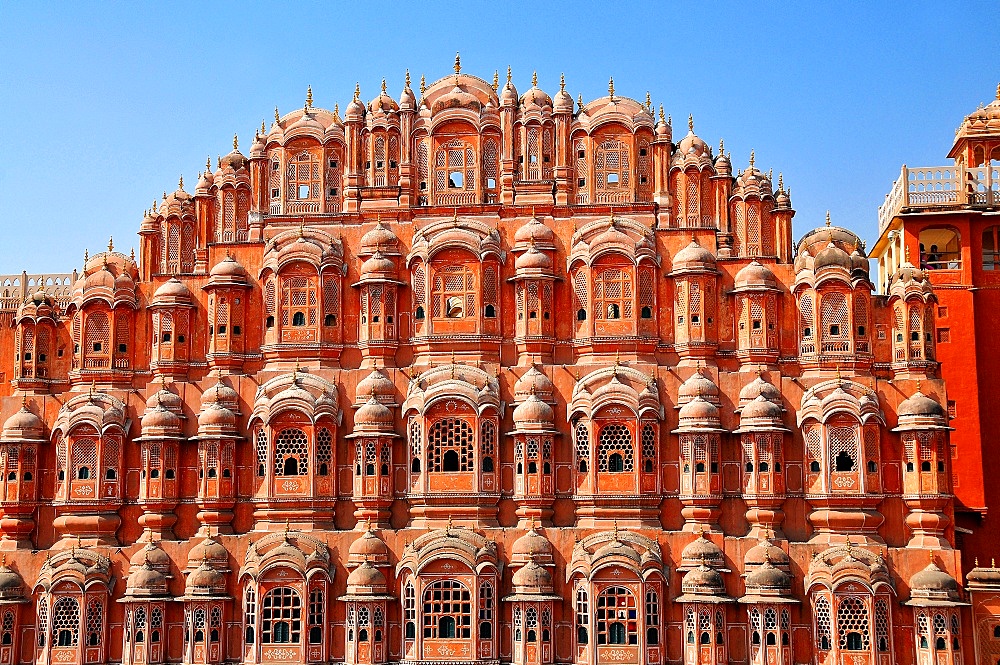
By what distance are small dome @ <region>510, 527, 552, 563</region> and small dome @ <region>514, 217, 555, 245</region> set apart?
9.36 meters

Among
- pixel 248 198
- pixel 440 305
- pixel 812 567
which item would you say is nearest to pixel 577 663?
pixel 812 567

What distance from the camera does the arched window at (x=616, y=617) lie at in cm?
3516

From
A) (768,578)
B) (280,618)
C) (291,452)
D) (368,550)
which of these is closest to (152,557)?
(280,618)

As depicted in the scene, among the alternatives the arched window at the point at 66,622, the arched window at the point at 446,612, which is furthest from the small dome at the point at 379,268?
the arched window at the point at 66,622

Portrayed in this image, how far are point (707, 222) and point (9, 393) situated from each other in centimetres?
2806

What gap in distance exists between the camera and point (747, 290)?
124 ft

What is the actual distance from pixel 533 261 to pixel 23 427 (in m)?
17.4

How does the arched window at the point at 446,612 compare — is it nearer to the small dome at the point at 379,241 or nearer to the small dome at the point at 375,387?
the small dome at the point at 375,387

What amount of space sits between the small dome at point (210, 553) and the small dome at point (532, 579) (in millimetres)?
9044

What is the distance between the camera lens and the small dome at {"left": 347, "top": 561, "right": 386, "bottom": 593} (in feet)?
116

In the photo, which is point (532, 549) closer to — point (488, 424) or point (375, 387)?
point (488, 424)

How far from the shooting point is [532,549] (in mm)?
35594

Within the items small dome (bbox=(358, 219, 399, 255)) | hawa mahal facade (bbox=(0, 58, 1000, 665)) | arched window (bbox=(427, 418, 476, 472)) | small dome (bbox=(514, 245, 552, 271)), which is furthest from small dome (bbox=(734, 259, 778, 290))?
small dome (bbox=(358, 219, 399, 255))

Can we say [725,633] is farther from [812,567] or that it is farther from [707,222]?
[707,222]
